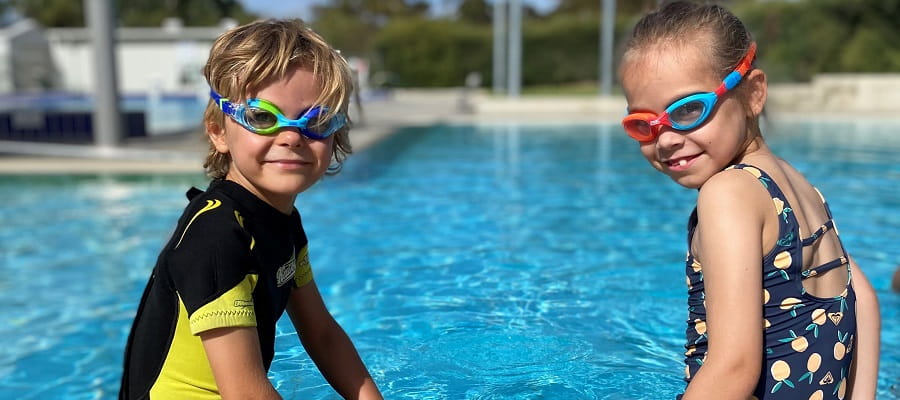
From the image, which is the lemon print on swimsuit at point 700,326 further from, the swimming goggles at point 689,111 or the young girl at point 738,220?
the swimming goggles at point 689,111

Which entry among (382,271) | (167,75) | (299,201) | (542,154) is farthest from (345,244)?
(167,75)

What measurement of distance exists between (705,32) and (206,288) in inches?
45.1

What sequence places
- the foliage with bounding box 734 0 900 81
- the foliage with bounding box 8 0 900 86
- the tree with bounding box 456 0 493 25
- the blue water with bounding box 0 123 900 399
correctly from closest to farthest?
the blue water with bounding box 0 123 900 399 < the foliage with bounding box 734 0 900 81 < the foliage with bounding box 8 0 900 86 < the tree with bounding box 456 0 493 25

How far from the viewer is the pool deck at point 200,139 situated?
9.62m

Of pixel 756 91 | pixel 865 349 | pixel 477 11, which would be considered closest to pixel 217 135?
pixel 756 91

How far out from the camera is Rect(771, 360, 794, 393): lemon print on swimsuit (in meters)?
1.58

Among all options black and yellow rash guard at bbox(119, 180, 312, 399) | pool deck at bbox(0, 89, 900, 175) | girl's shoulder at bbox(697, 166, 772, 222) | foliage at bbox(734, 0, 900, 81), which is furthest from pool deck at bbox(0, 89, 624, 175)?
foliage at bbox(734, 0, 900, 81)

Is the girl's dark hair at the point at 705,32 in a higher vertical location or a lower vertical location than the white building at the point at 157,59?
lower

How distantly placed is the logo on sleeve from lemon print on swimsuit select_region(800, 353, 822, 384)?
1177 mm

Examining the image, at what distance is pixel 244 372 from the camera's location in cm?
154

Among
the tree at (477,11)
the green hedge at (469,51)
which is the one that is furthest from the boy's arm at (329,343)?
the tree at (477,11)

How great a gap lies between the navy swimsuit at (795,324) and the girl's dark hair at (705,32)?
237mm

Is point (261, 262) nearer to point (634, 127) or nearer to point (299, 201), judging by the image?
point (634, 127)

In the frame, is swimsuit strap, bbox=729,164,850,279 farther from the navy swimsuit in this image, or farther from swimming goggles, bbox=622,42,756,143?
swimming goggles, bbox=622,42,756,143
